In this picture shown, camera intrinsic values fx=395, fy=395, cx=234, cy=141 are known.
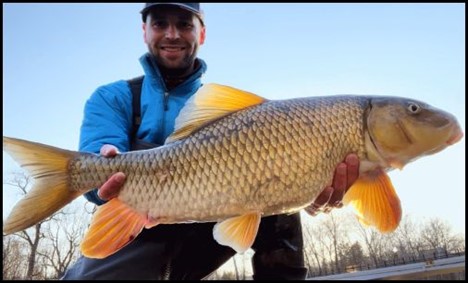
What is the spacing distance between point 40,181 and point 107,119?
79 centimetres

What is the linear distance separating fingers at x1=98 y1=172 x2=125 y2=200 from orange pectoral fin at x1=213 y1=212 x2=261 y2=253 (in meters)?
0.43

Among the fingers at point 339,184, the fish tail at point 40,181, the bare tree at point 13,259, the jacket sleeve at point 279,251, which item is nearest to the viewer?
the fish tail at point 40,181

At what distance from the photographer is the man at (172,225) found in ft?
6.50

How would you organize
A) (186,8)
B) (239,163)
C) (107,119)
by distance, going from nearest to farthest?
(239,163) → (107,119) → (186,8)

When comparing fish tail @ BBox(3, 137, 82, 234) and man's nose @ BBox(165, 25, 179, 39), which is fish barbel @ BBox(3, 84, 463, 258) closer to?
fish tail @ BBox(3, 137, 82, 234)

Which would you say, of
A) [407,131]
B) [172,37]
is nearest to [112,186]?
[407,131]

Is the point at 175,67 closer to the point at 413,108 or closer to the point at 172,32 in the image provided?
the point at 172,32

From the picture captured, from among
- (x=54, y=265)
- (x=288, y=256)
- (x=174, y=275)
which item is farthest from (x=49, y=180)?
(x=54, y=265)

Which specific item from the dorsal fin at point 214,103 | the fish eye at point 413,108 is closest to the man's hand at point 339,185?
the fish eye at point 413,108

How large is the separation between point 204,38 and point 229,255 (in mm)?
1677

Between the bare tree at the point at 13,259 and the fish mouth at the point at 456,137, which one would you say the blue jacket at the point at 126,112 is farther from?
the bare tree at the point at 13,259

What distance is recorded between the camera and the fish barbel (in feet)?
4.99

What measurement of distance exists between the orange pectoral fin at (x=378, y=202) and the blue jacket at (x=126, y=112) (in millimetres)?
1178

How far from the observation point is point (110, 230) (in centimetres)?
160
